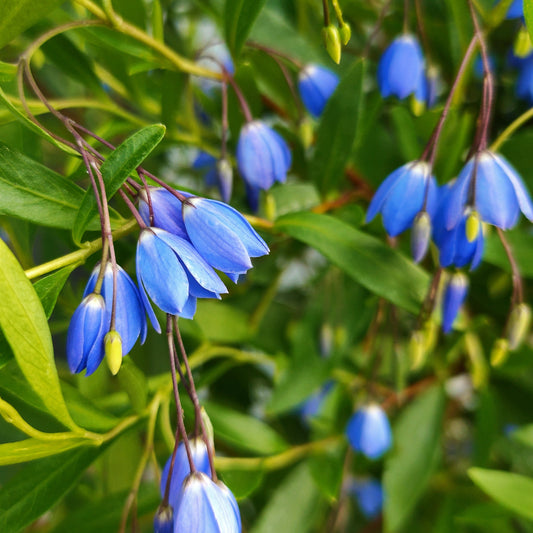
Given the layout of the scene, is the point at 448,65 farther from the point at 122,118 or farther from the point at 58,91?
the point at 58,91

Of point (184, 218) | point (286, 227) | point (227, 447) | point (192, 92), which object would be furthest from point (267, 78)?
point (227, 447)

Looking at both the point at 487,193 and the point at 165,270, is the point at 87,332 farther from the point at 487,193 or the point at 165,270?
the point at 487,193

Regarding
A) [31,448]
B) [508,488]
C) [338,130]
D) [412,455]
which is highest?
[338,130]

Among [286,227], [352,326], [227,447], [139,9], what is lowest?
[227,447]

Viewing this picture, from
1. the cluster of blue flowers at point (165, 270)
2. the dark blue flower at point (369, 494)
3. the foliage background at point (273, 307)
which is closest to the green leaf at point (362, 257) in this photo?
the foliage background at point (273, 307)

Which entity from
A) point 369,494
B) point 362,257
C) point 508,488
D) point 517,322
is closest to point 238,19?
point 362,257

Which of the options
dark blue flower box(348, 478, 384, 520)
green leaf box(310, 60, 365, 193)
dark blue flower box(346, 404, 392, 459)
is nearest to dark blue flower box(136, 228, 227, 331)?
green leaf box(310, 60, 365, 193)

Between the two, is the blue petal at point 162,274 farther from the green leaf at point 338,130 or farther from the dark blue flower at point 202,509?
the green leaf at point 338,130
